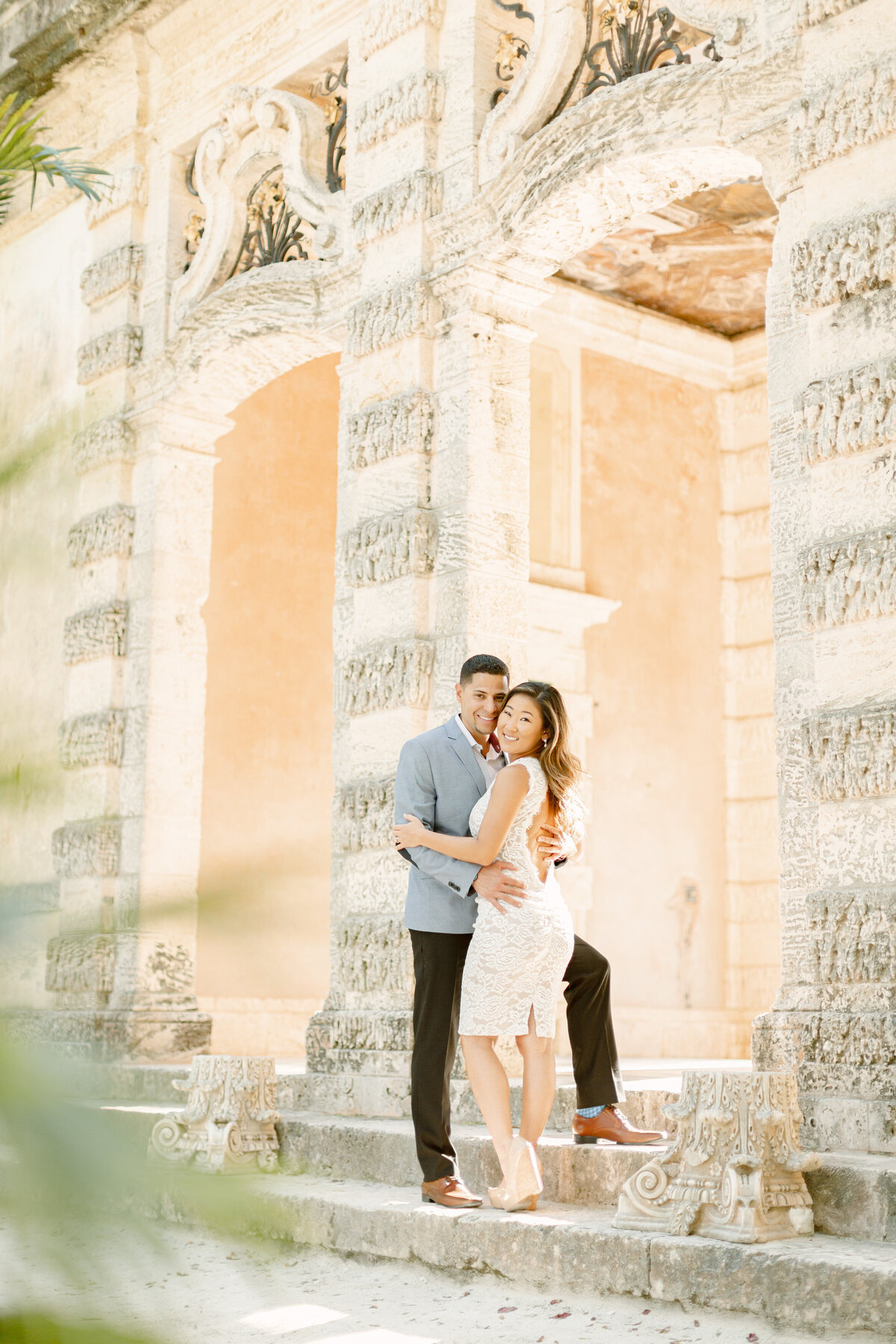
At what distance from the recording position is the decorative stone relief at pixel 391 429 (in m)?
6.98

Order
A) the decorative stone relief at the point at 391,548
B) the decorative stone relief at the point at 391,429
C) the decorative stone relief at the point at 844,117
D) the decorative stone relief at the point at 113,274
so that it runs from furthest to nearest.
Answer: the decorative stone relief at the point at 113,274 < the decorative stone relief at the point at 391,429 < the decorative stone relief at the point at 391,548 < the decorative stone relief at the point at 844,117

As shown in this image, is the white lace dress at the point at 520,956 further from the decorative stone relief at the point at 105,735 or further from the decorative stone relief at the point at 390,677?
the decorative stone relief at the point at 105,735

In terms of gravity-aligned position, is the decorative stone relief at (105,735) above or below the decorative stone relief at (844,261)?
below

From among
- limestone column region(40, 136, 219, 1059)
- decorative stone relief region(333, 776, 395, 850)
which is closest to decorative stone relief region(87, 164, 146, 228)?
limestone column region(40, 136, 219, 1059)

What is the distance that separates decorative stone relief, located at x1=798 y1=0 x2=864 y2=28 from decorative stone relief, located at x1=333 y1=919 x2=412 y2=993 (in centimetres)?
394

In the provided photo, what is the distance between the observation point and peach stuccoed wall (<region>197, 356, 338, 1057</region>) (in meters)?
9.97

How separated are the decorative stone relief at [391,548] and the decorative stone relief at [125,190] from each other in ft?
11.4

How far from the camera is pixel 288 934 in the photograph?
1.09 m

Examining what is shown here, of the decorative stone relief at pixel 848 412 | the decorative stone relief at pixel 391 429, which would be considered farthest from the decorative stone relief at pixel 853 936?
the decorative stone relief at pixel 391 429

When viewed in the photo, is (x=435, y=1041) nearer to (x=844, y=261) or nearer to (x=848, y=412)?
(x=848, y=412)

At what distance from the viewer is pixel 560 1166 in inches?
197

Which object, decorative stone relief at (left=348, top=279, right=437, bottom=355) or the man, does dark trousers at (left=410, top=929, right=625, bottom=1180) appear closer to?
the man

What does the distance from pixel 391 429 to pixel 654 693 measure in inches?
188

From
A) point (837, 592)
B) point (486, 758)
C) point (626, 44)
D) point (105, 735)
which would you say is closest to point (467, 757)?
point (486, 758)
